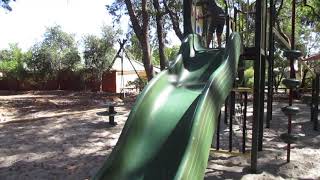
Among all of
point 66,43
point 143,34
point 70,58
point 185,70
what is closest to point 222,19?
point 185,70

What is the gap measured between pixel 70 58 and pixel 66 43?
12.2 metres

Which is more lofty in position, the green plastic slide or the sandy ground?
the green plastic slide

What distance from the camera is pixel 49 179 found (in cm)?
588

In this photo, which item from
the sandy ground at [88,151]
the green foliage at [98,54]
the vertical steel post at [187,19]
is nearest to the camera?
the sandy ground at [88,151]

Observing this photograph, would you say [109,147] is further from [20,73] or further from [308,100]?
[20,73]

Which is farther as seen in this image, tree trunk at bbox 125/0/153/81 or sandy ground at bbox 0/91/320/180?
tree trunk at bbox 125/0/153/81

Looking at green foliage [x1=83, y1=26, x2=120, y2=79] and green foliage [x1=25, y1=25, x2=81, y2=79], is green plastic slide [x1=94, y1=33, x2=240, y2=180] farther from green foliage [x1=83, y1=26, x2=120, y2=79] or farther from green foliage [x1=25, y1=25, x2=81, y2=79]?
green foliage [x1=25, y1=25, x2=81, y2=79]

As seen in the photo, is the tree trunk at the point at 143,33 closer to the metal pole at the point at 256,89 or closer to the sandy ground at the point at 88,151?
the sandy ground at the point at 88,151

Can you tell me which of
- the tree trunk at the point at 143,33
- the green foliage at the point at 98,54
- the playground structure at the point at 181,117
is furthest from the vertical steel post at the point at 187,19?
the green foliage at the point at 98,54

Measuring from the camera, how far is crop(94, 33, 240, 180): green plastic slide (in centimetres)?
369

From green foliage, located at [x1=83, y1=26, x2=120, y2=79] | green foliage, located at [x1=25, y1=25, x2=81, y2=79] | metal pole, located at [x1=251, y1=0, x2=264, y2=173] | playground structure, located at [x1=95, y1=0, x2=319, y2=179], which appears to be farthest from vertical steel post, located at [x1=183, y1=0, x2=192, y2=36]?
green foliage, located at [x1=25, y1=25, x2=81, y2=79]

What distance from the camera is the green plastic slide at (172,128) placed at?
12.1ft

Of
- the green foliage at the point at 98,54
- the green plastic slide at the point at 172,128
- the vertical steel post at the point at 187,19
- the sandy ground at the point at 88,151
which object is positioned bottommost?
the sandy ground at the point at 88,151

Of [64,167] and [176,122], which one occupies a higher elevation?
[176,122]
